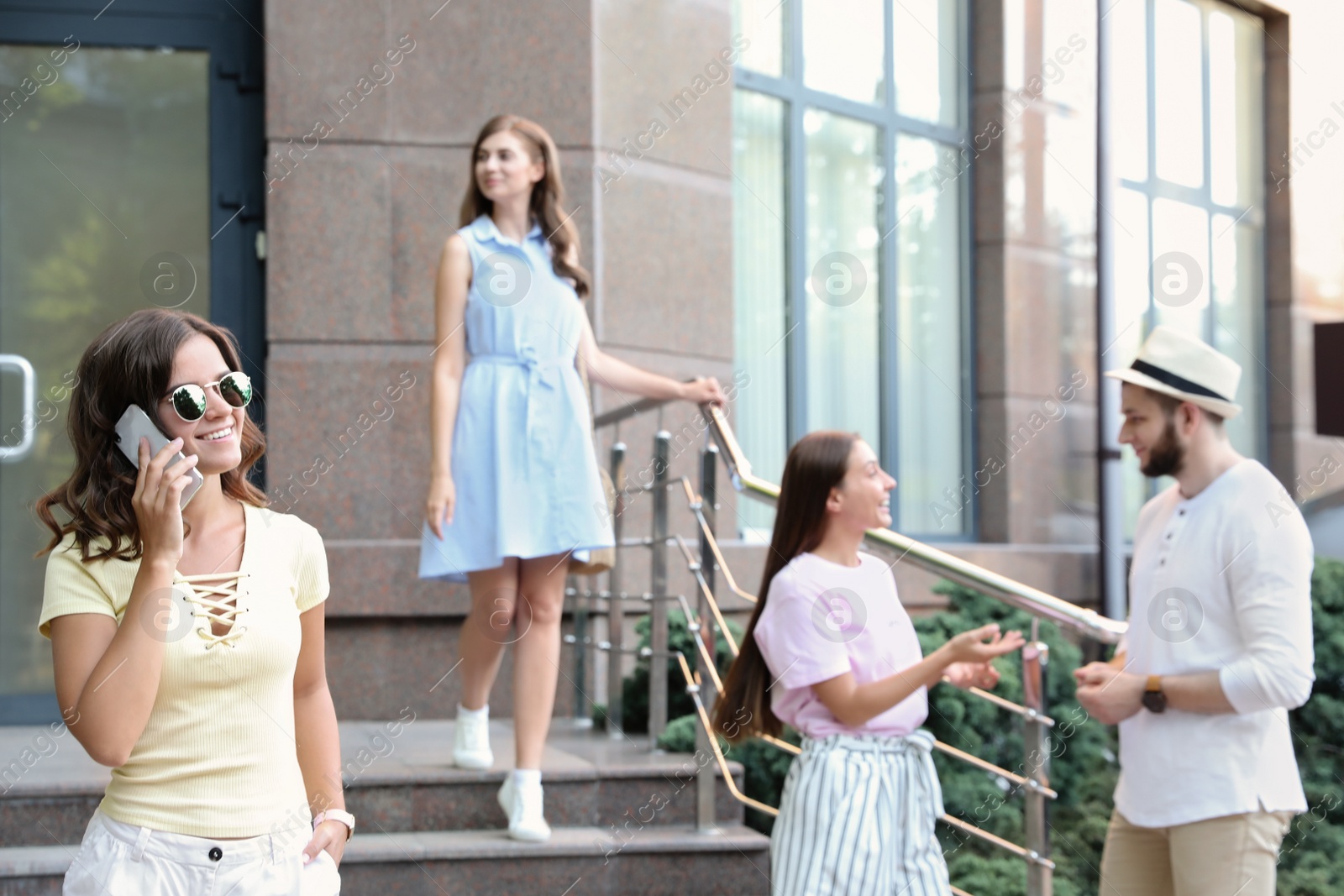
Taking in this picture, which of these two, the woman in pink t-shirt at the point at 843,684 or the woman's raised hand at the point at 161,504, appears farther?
the woman in pink t-shirt at the point at 843,684

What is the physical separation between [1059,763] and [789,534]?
3232mm

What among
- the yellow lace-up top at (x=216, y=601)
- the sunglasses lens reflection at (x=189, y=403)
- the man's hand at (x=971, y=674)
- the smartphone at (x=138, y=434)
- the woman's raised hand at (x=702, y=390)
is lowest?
the man's hand at (x=971, y=674)

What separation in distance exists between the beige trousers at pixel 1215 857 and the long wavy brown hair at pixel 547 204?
246 centimetres

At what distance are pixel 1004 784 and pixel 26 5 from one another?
206 inches

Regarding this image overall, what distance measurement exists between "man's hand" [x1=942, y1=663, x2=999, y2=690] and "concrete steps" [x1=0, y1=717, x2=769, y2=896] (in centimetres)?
153

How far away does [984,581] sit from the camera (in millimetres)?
4152

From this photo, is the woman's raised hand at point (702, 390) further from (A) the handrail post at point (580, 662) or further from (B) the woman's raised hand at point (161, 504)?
(B) the woman's raised hand at point (161, 504)

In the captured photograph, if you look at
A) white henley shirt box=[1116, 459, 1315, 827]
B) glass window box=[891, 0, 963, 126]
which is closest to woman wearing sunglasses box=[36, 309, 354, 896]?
white henley shirt box=[1116, 459, 1315, 827]

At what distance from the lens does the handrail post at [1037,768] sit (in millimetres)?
3953

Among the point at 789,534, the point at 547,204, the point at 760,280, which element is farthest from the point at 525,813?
the point at 760,280

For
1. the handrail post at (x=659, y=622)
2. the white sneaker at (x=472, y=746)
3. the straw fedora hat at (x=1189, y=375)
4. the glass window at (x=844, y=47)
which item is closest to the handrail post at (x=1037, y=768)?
the straw fedora hat at (x=1189, y=375)

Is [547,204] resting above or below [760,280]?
below

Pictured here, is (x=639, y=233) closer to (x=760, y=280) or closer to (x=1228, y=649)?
(x=760, y=280)

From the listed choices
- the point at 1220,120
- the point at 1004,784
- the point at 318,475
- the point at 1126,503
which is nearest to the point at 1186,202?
the point at 1220,120
